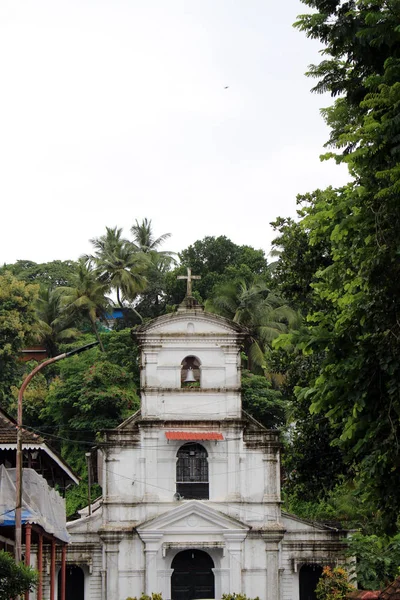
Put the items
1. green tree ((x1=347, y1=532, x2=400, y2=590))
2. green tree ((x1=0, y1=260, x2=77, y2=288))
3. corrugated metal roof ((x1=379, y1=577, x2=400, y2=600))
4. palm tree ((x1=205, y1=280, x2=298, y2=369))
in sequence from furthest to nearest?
green tree ((x1=0, y1=260, x2=77, y2=288)) → palm tree ((x1=205, y1=280, x2=298, y2=369)) → green tree ((x1=347, y1=532, x2=400, y2=590)) → corrugated metal roof ((x1=379, y1=577, x2=400, y2=600))

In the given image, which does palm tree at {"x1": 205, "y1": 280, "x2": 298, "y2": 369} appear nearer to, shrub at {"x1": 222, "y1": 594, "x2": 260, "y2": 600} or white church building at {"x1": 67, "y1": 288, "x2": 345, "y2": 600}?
white church building at {"x1": 67, "y1": 288, "x2": 345, "y2": 600}

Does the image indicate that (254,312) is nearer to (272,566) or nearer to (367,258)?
(272,566)

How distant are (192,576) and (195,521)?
7.39ft

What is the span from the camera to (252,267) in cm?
6956

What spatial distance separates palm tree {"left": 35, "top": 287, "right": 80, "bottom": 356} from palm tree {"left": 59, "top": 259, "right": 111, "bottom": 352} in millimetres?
928

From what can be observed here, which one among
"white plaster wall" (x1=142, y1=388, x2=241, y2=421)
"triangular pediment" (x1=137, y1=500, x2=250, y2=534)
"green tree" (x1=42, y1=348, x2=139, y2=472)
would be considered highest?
"green tree" (x1=42, y1=348, x2=139, y2=472)

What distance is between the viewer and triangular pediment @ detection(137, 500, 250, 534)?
4075cm

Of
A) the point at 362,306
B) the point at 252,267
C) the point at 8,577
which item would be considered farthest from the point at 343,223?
the point at 252,267

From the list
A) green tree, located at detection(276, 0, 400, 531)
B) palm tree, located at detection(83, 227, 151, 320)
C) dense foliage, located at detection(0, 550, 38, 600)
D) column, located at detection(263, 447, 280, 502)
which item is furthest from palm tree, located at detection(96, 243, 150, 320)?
green tree, located at detection(276, 0, 400, 531)

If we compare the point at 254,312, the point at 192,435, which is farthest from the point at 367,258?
the point at 254,312

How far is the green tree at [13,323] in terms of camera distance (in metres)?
57.1

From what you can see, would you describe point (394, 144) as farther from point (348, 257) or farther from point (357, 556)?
point (357, 556)

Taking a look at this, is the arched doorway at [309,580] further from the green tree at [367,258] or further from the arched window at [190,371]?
the green tree at [367,258]

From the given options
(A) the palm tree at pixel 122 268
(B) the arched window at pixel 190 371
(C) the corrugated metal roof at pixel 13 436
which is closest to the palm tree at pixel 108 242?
(A) the palm tree at pixel 122 268
